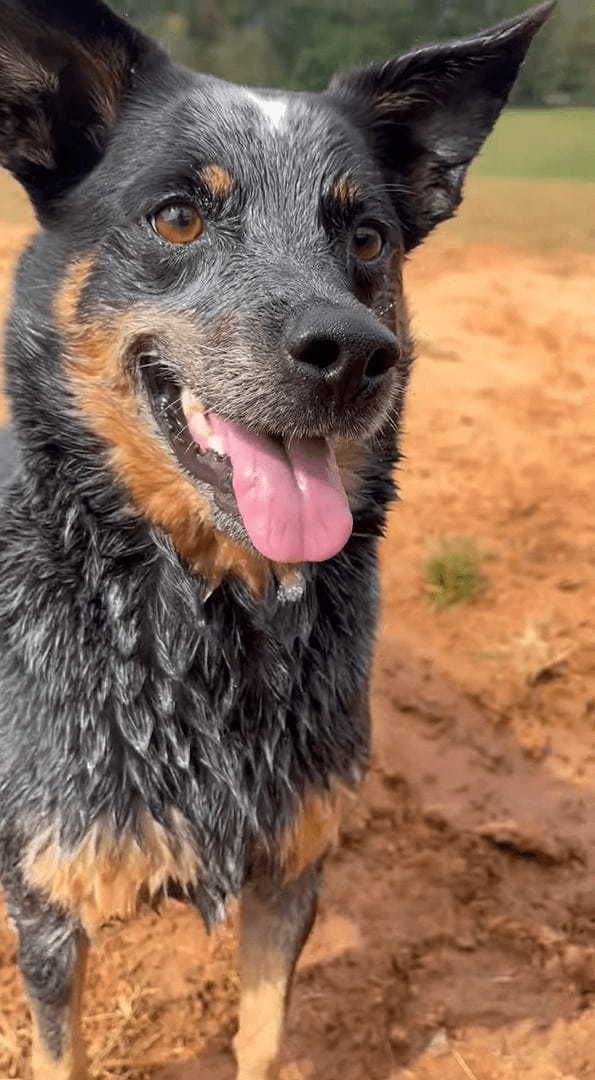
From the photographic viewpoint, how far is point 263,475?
7.35 ft

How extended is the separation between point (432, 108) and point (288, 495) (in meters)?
1.21

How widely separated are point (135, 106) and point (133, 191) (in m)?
0.27

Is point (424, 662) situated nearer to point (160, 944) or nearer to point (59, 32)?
point (160, 944)

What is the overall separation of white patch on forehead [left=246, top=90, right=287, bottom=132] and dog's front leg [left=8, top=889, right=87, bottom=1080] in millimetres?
1929

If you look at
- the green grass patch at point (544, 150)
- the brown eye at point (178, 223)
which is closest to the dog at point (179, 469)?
the brown eye at point (178, 223)

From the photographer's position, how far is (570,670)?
4742 millimetres

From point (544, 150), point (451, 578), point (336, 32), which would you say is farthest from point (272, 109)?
point (544, 150)

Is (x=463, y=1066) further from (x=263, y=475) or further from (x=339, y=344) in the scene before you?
(x=339, y=344)

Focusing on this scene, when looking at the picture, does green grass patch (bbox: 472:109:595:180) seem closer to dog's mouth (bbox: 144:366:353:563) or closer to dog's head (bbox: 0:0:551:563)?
dog's head (bbox: 0:0:551:563)

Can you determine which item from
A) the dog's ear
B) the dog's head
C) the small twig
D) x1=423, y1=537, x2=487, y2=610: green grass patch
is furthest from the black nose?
x1=423, y1=537, x2=487, y2=610: green grass patch

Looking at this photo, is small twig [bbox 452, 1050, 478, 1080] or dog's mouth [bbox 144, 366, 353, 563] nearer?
dog's mouth [bbox 144, 366, 353, 563]

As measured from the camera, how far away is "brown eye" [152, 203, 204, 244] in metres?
2.33

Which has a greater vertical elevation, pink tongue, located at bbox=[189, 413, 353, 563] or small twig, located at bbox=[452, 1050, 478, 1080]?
pink tongue, located at bbox=[189, 413, 353, 563]

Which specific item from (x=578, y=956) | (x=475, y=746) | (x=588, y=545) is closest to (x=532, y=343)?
(x=588, y=545)
